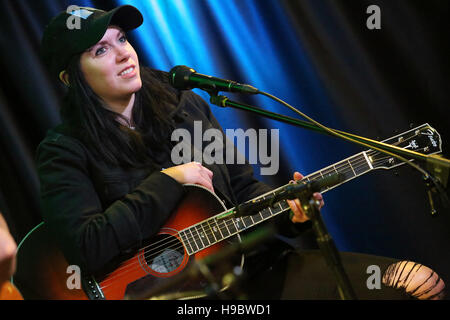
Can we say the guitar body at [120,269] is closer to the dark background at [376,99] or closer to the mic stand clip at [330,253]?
the mic stand clip at [330,253]

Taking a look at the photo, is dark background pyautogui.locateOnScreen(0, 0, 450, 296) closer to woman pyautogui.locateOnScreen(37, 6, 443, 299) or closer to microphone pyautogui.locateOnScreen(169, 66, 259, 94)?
woman pyautogui.locateOnScreen(37, 6, 443, 299)

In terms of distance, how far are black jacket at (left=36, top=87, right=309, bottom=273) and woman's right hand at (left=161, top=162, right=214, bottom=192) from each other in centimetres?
4

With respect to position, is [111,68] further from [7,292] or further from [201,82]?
[7,292]

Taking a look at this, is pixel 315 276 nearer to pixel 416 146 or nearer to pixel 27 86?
pixel 416 146

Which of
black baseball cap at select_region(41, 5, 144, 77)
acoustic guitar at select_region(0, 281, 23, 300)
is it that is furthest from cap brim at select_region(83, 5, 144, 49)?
acoustic guitar at select_region(0, 281, 23, 300)

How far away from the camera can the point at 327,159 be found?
115 inches

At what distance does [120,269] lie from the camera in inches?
77.3

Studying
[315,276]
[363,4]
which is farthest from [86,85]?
[363,4]

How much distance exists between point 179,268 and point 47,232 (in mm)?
584

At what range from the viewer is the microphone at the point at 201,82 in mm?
1645

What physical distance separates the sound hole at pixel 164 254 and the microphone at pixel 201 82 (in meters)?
0.69

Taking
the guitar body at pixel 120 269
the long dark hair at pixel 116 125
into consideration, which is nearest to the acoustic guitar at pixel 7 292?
the guitar body at pixel 120 269

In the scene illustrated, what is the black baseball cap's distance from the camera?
199cm

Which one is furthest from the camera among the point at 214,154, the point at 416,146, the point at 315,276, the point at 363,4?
the point at 363,4
